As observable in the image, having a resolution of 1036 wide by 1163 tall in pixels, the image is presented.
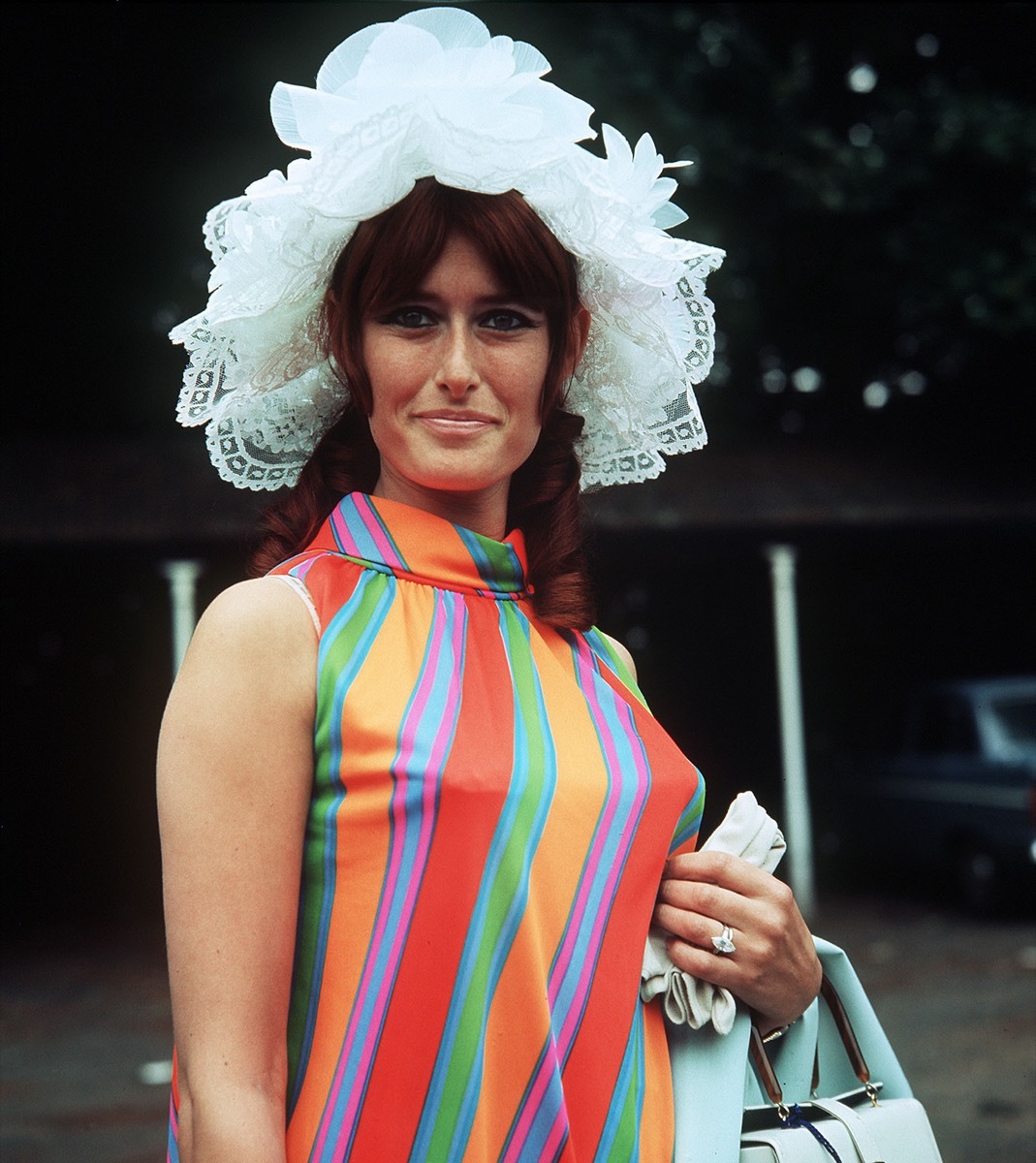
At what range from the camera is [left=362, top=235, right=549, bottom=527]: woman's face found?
1.48 m

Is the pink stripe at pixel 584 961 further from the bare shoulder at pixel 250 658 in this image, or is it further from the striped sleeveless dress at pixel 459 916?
the bare shoulder at pixel 250 658

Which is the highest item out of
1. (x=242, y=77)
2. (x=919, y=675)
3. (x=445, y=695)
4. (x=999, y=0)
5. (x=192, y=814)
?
(x=999, y=0)

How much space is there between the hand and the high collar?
0.41m

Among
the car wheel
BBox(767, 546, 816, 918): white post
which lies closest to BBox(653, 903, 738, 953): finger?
the car wheel

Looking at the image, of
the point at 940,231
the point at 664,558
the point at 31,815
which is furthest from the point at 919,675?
the point at 31,815

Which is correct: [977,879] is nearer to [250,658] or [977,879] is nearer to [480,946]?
[480,946]

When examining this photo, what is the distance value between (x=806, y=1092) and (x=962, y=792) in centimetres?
762

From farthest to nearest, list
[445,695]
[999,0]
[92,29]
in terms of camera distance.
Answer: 1. [999,0]
2. [92,29]
3. [445,695]

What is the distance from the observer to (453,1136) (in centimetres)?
130

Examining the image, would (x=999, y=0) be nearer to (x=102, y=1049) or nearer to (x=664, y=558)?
(x=664, y=558)

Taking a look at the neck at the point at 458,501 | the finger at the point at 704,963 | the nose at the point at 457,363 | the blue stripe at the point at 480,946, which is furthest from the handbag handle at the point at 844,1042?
the nose at the point at 457,363

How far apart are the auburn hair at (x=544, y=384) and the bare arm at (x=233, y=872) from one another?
1.04ft

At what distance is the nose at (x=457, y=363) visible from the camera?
1471 mm

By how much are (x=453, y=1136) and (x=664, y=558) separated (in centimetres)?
1071
